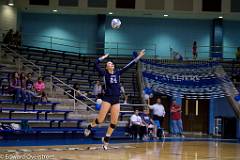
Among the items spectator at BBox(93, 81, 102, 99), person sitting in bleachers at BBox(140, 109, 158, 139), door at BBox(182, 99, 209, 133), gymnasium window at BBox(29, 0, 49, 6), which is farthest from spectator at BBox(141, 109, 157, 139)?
gymnasium window at BBox(29, 0, 49, 6)

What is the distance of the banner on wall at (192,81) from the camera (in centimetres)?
2303

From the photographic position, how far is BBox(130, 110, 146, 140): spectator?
66.6ft

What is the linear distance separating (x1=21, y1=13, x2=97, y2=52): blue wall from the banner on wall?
982cm

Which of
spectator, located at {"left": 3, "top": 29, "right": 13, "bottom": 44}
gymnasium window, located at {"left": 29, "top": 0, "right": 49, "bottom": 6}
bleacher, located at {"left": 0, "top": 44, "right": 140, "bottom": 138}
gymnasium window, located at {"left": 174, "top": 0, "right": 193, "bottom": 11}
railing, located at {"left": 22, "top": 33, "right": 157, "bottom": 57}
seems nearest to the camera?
bleacher, located at {"left": 0, "top": 44, "right": 140, "bottom": 138}

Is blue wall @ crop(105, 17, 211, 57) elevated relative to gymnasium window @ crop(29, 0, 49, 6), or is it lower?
lower

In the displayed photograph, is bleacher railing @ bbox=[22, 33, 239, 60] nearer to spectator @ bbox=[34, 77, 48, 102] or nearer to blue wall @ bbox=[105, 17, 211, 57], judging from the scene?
blue wall @ bbox=[105, 17, 211, 57]

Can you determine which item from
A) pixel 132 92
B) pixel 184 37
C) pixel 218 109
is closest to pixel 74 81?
pixel 132 92

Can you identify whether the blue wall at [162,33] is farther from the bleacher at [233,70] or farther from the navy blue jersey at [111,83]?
the navy blue jersey at [111,83]

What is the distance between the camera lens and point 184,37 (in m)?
33.9

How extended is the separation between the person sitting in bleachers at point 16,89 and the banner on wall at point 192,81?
7.40 metres

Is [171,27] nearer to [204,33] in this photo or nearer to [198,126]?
[204,33]

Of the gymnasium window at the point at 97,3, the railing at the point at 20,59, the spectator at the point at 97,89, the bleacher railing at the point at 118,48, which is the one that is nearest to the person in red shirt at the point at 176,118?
the spectator at the point at 97,89

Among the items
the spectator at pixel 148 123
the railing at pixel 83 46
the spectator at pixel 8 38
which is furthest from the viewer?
the railing at pixel 83 46

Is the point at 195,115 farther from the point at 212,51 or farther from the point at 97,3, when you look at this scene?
the point at 97,3
